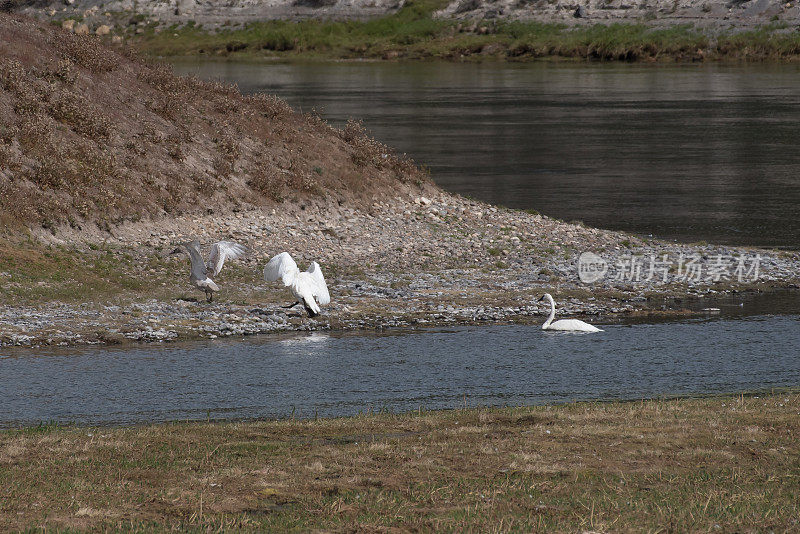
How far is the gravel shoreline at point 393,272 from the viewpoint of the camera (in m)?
24.6

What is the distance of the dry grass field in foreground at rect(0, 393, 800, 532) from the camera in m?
Answer: 10.8

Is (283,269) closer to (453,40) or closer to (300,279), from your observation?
(300,279)

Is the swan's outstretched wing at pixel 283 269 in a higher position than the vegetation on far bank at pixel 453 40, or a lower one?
higher

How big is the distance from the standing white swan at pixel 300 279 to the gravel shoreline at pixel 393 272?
2.11ft

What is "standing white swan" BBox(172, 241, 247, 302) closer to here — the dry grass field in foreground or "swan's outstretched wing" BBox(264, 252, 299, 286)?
"swan's outstretched wing" BBox(264, 252, 299, 286)

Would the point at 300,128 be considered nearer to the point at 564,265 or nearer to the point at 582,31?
the point at 564,265

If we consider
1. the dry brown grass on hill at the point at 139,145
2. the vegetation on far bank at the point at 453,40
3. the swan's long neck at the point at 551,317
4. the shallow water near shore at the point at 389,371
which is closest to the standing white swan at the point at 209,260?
the shallow water near shore at the point at 389,371

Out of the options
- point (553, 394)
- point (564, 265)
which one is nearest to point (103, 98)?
point (564, 265)

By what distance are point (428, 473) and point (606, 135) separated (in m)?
Answer: 52.5

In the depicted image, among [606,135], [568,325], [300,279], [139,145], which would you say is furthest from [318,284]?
[606,135]

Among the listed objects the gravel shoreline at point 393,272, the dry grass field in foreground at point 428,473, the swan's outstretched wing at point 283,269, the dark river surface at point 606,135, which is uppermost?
the dry grass field in foreground at point 428,473

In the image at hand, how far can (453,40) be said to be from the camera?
138m

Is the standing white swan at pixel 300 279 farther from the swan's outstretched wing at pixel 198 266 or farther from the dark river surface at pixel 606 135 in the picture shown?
the dark river surface at pixel 606 135

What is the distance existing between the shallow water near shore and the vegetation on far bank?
339 ft
